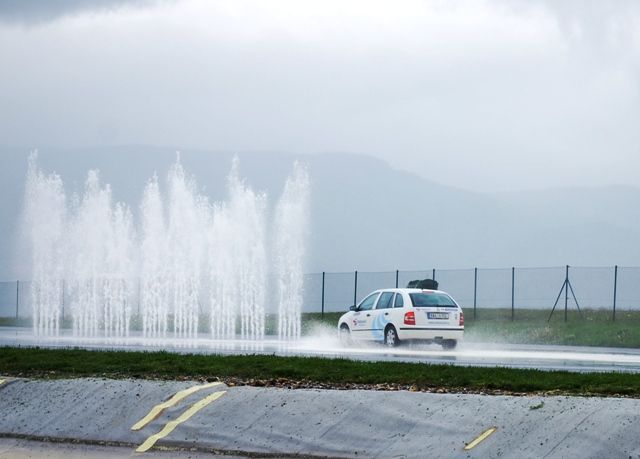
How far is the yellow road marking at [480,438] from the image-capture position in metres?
12.6

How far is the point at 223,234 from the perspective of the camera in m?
55.2

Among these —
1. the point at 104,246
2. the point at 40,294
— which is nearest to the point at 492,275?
the point at 104,246

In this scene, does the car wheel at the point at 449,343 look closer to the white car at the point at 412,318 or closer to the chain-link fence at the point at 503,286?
the white car at the point at 412,318

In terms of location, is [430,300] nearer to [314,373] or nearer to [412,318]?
[412,318]

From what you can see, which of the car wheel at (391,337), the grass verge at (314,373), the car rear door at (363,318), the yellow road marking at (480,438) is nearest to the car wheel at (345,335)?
the car rear door at (363,318)

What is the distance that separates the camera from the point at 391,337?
29.6 metres

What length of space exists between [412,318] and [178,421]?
15150 mm

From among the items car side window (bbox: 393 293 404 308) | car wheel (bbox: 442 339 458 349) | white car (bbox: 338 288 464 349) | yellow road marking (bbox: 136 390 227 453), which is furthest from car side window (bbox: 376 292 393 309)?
yellow road marking (bbox: 136 390 227 453)

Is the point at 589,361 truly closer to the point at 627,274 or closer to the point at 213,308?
the point at 627,274

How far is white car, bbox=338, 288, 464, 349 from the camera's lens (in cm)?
2920

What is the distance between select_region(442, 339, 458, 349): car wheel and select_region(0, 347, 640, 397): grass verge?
33.5 feet

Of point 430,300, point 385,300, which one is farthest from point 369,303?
point 430,300

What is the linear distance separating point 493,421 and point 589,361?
12.2m

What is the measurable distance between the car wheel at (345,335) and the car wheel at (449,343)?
2.57 metres
